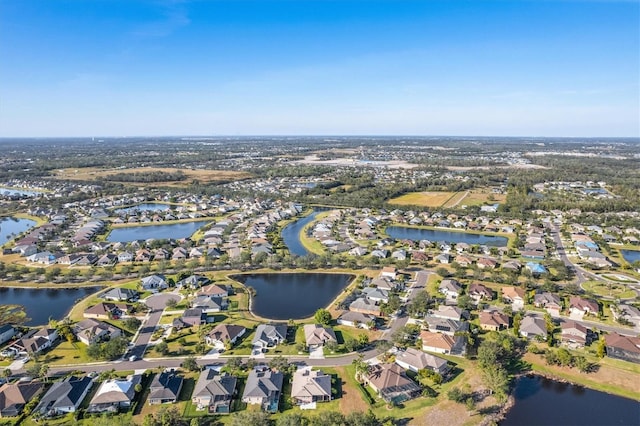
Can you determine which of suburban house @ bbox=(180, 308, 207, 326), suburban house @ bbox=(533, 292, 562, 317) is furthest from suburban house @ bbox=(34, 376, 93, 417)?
suburban house @ bbox=(533, 292, 562, 317)

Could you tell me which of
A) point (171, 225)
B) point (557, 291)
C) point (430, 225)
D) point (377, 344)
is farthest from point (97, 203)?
point (557, 291)

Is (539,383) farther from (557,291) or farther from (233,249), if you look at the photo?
(233,249)

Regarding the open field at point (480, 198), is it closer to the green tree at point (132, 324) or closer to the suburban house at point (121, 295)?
the suburban house at point (121, 295)

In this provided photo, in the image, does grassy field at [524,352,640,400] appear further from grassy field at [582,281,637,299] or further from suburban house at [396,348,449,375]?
grassy field at [582,281,637,299]

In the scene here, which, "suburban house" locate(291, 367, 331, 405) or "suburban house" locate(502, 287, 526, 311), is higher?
"suburban house" locate(502, 287, 526, 311)

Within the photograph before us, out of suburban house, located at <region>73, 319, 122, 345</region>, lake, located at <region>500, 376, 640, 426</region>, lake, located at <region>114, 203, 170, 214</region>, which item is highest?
lake, located at <region>114, 203, 170, 214</region>

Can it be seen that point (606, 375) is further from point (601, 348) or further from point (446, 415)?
point (446, 415)

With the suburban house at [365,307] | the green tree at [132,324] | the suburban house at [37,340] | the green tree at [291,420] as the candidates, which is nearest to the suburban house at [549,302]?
the suburban house at [365,307]
